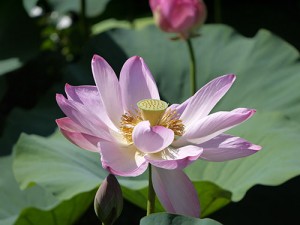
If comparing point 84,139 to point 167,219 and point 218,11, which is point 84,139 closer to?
point 167,219

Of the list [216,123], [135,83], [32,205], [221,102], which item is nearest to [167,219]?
[216,123]

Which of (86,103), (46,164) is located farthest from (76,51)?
(86,103)

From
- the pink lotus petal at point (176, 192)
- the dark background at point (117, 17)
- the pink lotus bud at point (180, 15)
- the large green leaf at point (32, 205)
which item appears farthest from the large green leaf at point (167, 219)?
the dark background at point (117, 17)

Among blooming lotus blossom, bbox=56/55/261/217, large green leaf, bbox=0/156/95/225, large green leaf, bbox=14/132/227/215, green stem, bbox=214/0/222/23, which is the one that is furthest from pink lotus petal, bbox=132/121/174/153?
green stem, bbox=214/0/222/23

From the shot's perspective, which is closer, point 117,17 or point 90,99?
point 90,99

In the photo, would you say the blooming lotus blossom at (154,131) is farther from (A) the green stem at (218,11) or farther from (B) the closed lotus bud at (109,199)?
(A) the green stem at (218,11)
